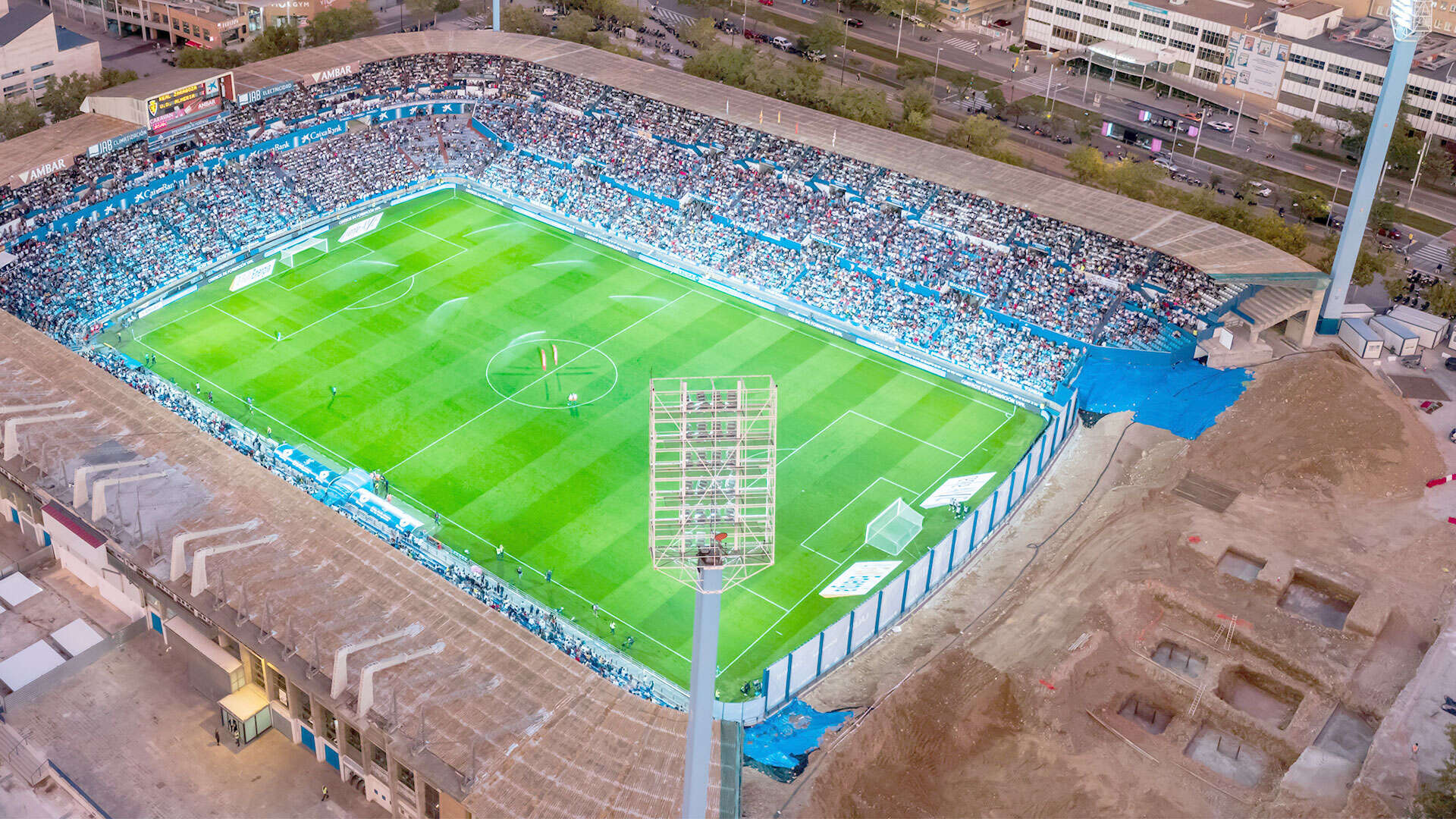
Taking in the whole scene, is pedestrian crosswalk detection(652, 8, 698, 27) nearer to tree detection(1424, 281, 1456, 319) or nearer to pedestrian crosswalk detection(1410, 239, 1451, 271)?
pedestrian crosswalk detection(1410, 239, 1451, 271)

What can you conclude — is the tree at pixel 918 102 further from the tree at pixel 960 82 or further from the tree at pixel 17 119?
the tree at pixel 17 119

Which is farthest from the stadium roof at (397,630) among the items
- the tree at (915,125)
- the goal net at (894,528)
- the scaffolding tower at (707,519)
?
the tree at (915,125)

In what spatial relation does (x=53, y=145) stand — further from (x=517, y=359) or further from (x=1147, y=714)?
(x=1147, y=714)

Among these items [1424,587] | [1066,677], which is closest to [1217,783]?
[1066,677]

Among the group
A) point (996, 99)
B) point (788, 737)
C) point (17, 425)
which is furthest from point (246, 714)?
point (996, 99)

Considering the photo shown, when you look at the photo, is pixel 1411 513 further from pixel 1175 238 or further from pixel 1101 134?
pixel 1101 134

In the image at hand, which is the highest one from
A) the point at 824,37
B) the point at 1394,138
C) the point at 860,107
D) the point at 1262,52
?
the point at 1262,52

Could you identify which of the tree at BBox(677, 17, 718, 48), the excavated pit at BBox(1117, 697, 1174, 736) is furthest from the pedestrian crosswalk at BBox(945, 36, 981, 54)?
the excavated pit at BBox(1117, 697, 1174, 736)
